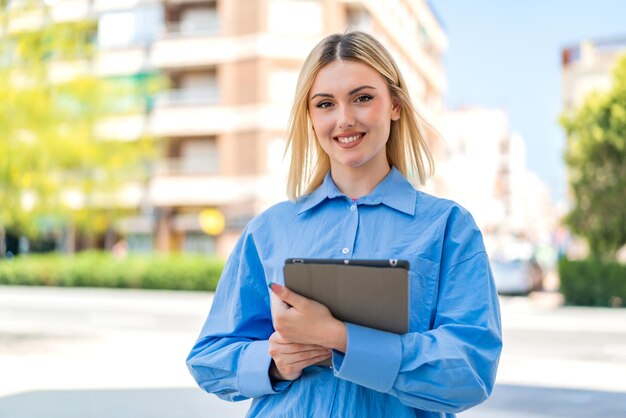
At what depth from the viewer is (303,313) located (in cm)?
150

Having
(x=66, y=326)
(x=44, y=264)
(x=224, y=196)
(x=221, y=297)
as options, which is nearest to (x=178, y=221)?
(x=224, y=196)

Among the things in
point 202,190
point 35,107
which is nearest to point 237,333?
point 35,107

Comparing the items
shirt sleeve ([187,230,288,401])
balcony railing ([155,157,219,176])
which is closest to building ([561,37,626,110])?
balcony railing ([155,157,219,176])

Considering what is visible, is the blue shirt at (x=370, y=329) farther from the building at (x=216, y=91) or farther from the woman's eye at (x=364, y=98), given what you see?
the building at (x=216, y=91)

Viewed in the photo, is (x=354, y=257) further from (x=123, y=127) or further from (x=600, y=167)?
(x=123, y=127)

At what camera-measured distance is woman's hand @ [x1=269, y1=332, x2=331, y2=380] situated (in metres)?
1.59

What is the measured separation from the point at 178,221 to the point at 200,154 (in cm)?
314

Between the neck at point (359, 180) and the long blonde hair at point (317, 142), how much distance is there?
0.10m

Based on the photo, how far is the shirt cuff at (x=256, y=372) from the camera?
1691 mm

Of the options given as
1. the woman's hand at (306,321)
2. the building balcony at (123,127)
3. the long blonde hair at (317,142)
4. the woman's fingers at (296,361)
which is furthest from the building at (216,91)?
the woman's hand at (306,321)

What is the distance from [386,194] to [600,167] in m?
19.5

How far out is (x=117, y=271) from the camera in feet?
87.0

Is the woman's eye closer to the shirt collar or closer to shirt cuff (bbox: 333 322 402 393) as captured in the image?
the shirt collar

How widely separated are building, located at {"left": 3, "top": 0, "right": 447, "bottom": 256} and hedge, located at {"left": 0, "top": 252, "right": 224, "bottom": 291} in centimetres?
649
